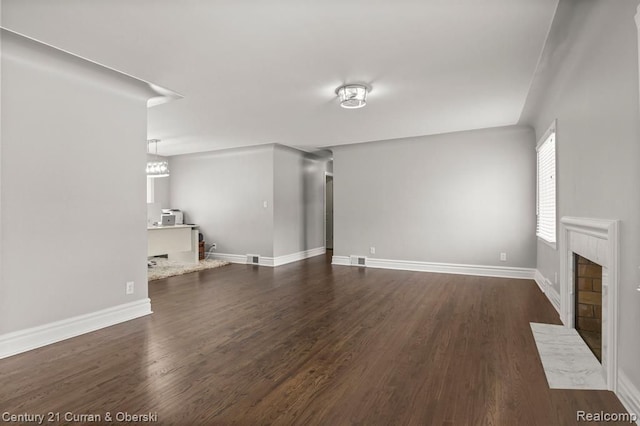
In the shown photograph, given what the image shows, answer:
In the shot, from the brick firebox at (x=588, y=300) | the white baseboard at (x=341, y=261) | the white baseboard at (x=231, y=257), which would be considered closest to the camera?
the brick firebox at (x=588, y=300)

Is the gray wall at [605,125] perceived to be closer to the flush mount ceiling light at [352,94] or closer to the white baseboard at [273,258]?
the flush mount ceiling light at [352,94]

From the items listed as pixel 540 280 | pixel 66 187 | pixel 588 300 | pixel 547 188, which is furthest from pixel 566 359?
pixel 66 187

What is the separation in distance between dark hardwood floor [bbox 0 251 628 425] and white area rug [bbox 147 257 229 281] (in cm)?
176

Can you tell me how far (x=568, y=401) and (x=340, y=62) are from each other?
2.85 m

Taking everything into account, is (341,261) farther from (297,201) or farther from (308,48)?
(308,48)

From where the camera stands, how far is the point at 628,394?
73.9 inches

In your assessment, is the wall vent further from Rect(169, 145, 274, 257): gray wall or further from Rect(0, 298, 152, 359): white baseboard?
Rect(0, 298, 152, 359): white baseboard

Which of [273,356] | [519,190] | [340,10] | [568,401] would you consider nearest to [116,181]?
[273,356]

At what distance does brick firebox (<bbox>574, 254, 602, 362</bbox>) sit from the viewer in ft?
9.57

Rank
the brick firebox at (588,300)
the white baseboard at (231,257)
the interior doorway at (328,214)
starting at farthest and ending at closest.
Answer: the interior doorway at (328,214)
the white baseboard at (231,257)
the brick firebox at (588,300)

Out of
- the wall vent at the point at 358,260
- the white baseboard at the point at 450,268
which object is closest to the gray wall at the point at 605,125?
the white baseboard at the point at 450,268

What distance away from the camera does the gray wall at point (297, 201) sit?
701 centimetres

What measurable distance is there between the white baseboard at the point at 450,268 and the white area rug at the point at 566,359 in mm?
2405

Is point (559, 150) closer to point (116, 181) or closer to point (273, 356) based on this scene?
point (273, 356)
